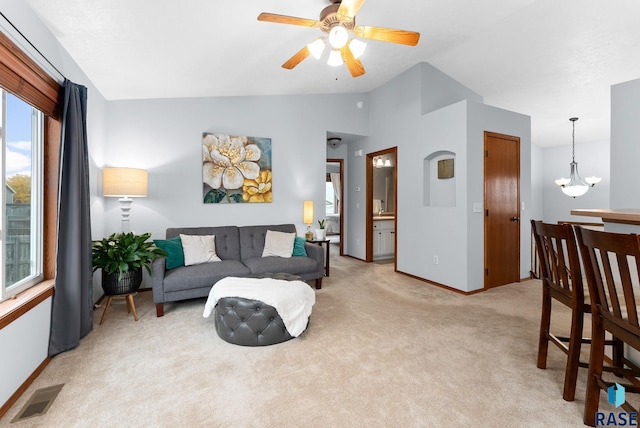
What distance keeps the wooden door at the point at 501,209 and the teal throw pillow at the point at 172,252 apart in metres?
3.82

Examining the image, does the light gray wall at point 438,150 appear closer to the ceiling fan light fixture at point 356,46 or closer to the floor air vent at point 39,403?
the ceiling fan light fixture at point 356,46

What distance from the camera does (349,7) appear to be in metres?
2.14

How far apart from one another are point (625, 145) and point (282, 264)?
363 cm

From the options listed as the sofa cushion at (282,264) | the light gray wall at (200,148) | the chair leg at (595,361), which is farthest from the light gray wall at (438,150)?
the chair leg at (595,361)

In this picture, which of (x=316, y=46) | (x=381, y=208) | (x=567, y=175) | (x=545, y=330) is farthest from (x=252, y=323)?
(x=567, y=175)

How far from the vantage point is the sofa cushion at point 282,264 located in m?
3.61

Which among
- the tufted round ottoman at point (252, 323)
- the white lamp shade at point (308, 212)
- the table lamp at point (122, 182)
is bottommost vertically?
the tufted round ottoman at point (252, 323)

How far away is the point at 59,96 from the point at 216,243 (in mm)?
2120

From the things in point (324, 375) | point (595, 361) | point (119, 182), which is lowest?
point (324, 375)

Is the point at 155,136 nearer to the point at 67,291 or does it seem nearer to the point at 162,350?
the point at 67,291

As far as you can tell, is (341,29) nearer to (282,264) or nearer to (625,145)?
(282,264)

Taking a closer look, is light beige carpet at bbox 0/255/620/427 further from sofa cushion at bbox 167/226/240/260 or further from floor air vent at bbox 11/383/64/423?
sofa cushion at bbox 167/226/240/260

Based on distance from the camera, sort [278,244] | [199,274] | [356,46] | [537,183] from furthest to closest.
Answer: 1. [537,183]
2. [278,244]
3. [199,274]
4. [356,46]

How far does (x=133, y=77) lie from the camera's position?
327 cm
